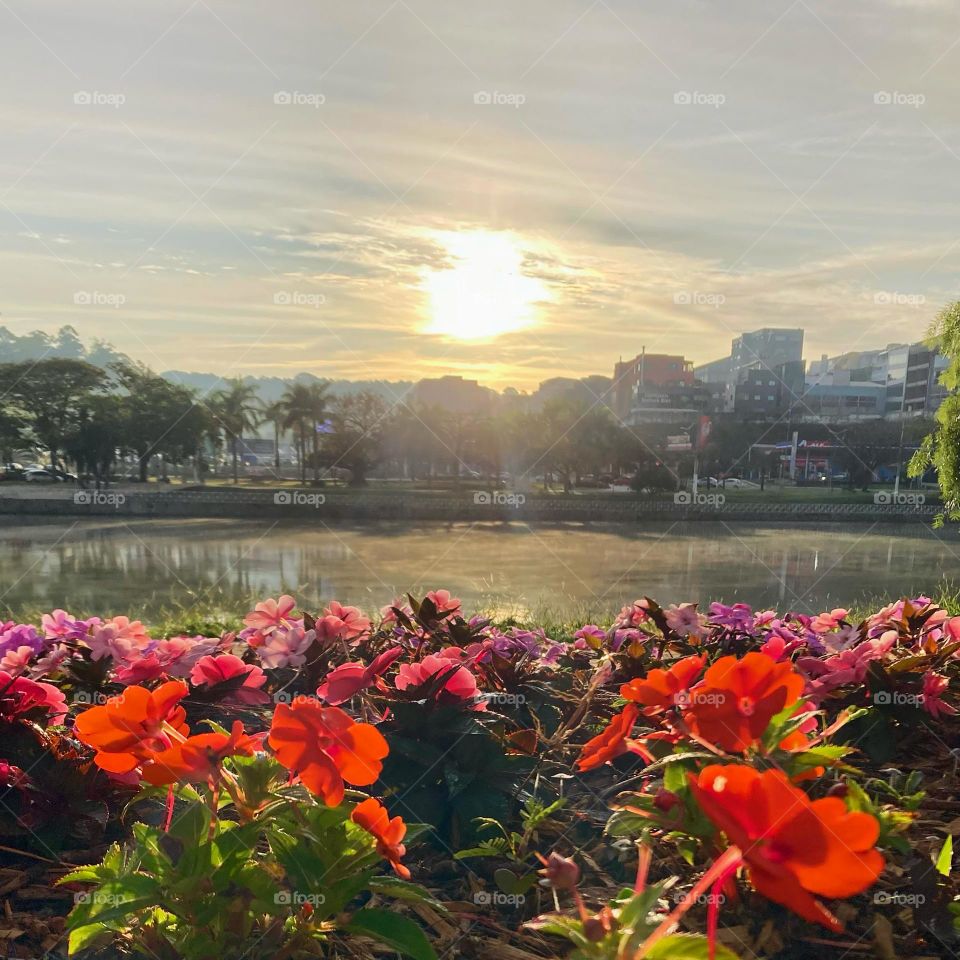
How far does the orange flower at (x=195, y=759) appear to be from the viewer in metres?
1.14

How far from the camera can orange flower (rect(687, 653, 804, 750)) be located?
47.4 inches

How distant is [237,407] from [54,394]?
12982 mm

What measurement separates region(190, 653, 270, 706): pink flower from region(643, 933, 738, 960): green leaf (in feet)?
4.43

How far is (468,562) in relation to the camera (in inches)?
754

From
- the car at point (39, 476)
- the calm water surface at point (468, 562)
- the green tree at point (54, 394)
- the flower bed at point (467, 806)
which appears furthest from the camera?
the green tree at point (54, 394)

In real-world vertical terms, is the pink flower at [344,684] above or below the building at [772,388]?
below

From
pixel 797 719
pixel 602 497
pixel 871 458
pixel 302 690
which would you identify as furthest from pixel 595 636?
pixel 871 458

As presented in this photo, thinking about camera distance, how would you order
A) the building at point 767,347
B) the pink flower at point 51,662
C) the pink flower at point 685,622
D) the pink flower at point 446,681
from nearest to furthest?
the pink flower at point 446,681
the pink flower at point 51,662
the pink flower at point 685,622
the building at point 767,347

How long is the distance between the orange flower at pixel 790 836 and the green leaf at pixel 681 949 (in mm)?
99

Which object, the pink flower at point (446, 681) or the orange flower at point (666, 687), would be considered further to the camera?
the pink flower at point (446, 681)

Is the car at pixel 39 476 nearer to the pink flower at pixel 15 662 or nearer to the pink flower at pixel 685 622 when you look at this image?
the pink flower at pixel 15 662

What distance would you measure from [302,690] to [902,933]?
1.63 meters

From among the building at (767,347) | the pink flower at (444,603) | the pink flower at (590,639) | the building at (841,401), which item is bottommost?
the pink flower at (590,639)

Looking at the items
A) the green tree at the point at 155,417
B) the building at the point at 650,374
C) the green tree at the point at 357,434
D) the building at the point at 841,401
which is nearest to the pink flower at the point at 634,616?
the green tree at the point at 357,434
